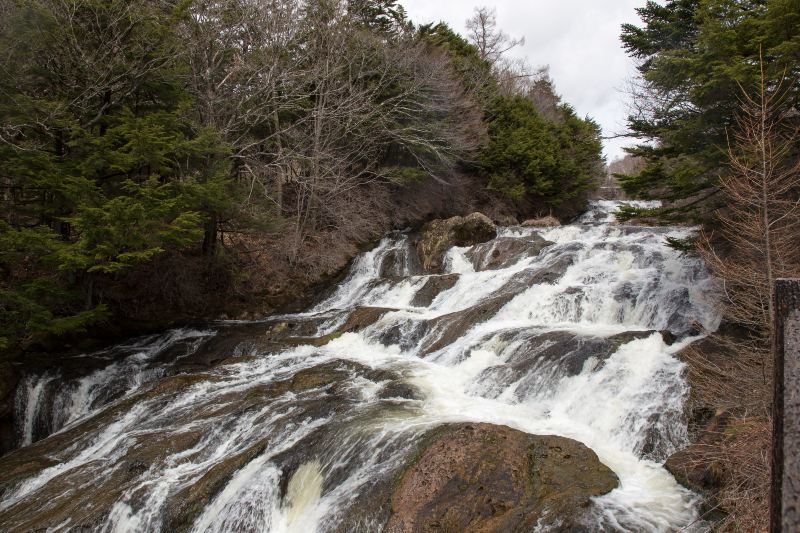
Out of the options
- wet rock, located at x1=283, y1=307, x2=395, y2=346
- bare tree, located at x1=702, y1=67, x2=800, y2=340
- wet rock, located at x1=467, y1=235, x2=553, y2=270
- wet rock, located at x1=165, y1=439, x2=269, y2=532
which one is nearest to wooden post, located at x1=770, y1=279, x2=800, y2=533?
bare tree, located at x1=702, y1=67, x2=800, y2=340

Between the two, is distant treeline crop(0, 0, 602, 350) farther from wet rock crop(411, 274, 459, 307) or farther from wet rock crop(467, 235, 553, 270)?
wet rock crop(467, 235, 553, 270)

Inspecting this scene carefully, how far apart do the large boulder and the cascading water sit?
417 centimetres

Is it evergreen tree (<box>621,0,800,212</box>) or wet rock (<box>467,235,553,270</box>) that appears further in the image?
wet rock (<box>467,235,553,270</box>)

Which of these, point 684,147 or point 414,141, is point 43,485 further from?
point 414,141

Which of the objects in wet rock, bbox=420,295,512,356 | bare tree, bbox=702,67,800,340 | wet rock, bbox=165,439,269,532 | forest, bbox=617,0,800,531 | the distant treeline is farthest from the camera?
wet rock, bbox=420,295,512,356

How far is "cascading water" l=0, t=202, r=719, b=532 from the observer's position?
5395 millimetres

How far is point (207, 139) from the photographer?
1157 cm

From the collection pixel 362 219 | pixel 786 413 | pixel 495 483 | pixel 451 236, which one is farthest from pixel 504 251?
pixel 786 413

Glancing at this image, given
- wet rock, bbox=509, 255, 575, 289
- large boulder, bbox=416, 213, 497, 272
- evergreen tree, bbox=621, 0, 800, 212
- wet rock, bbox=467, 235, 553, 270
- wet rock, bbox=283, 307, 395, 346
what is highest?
evergreen tree, bbox=621, 0, 800, 212

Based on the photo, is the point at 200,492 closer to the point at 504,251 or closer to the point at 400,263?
the point at 504,251

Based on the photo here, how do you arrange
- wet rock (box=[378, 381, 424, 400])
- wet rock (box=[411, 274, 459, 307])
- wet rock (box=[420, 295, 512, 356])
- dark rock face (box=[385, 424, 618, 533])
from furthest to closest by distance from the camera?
wet rock (box=[411, 274, 459, 307]), wet rock (box=[420, 295, 512, 356]), wet rock (box=[378, 381, 424, 400]), dark rock face (box=[385, 424, 618, 533])

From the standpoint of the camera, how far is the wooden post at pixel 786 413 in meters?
1.37

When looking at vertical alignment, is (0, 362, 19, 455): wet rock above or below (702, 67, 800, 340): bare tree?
below

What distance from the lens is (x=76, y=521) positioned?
5398 millimetres
